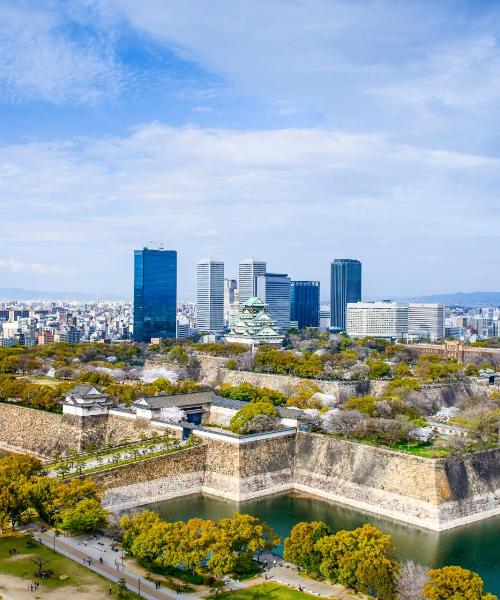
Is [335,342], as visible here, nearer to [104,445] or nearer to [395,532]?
[104,445]

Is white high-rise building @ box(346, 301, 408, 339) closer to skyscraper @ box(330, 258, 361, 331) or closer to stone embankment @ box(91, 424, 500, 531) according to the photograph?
skyscraper @ box(330, 258, 361, 331)

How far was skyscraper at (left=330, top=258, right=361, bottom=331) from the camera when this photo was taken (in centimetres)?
15812

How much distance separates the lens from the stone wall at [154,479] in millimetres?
29859

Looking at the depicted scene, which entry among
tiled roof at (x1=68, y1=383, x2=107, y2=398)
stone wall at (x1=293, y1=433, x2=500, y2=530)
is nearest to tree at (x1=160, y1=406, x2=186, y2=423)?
tiled roof at (x1=68, y1=383, x2=107, y2=398)

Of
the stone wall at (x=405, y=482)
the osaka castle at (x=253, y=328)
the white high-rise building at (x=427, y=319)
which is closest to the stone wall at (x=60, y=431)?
the stone wall at (x=405, y=482)

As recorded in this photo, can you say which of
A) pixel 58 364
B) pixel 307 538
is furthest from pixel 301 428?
pixel 58 364

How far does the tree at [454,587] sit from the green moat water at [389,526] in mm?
4517

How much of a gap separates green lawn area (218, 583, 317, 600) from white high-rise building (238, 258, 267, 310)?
5021 inches

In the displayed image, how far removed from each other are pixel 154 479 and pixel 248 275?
122 m

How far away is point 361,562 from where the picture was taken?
69.1 feet

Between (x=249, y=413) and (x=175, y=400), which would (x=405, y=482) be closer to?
(x=249, y=413)

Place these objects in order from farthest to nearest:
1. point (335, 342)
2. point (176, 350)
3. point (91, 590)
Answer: point (335, 342)
point (176, 350)
point (91, 590)

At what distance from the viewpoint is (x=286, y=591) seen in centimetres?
2097

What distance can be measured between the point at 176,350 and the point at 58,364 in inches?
512
